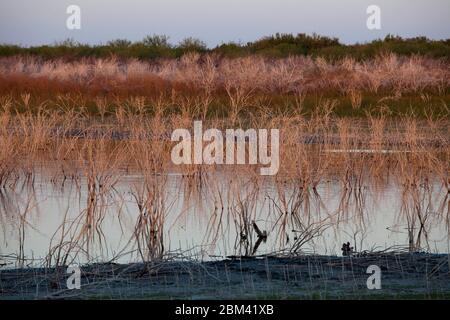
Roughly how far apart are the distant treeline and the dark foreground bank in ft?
97.3

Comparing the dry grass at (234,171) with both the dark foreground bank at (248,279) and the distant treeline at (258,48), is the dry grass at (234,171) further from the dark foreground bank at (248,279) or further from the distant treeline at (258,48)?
the distant treeline at (258,48)

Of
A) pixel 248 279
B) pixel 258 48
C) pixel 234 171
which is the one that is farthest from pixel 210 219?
pixel 258 48

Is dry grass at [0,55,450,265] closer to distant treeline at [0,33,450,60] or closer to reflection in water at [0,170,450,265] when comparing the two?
reflection in water at [0,170,450,265]

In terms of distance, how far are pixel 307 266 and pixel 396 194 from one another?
4.29 m

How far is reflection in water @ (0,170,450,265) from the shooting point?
8906mm

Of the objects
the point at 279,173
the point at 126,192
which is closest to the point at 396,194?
the point at 279,173

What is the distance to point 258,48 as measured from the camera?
4334cm

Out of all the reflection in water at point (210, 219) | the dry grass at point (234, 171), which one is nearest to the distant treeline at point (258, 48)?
the dry grass at point (234, 171)

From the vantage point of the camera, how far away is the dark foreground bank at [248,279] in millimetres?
7195

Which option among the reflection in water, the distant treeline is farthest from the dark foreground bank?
the distant treeline

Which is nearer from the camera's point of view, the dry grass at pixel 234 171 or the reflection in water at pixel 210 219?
the reflection in water at pixel 210 219

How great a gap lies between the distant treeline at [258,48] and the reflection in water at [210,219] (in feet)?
85.8

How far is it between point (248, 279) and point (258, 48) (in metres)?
36.2

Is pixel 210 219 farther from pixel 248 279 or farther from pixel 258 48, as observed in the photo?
pixel 258 48
